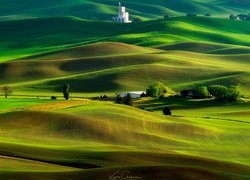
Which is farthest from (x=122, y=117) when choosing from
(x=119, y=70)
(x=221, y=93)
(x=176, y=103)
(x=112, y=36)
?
(x=112, y=36)

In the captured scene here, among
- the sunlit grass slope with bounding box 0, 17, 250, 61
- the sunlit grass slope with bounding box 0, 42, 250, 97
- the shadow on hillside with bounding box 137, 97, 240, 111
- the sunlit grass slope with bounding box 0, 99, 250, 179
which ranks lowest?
the sunlit grass slope with bounding box 0, 17, 250, 61

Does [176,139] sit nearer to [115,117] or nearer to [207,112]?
[115,117]

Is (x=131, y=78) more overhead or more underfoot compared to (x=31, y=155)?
more underfoot

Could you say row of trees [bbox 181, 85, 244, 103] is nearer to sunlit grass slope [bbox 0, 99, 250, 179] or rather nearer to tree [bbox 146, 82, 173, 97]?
tree [bbox 146, 82, 173, 97]

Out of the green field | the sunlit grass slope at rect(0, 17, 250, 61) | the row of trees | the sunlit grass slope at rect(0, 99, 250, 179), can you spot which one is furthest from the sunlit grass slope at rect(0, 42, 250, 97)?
the sunlit grass slope at rect(0, 99, 250, 179)

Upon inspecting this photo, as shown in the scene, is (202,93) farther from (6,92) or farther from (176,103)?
(6,92)

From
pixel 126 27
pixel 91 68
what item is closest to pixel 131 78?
pixel 91 68
